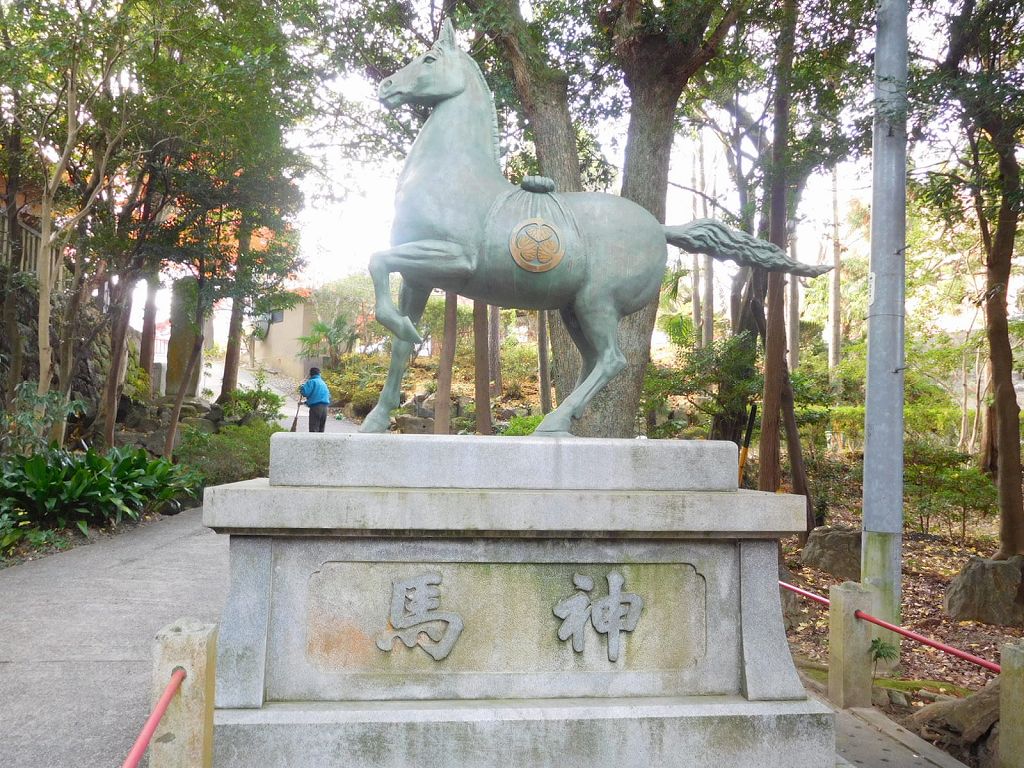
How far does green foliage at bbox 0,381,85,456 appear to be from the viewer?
893 cm

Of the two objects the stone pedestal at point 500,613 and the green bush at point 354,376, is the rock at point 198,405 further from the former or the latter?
the stone pedestal at point 500,613

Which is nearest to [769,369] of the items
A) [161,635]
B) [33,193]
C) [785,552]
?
[785,552]

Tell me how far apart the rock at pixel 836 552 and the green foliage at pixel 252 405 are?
12761 millimetres

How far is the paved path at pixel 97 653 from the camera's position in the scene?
140 inches

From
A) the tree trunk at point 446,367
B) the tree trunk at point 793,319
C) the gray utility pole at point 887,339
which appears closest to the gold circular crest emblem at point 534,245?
the gray utility pole at point 887,339

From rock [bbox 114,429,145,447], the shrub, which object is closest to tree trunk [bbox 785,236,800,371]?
the shrub

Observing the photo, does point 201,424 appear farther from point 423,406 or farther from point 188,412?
point 423,406

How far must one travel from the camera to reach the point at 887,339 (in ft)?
19.0

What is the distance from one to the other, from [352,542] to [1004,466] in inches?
305

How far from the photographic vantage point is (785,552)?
1028 cm

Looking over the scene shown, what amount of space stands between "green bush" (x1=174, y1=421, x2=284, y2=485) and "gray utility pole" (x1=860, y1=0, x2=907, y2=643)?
9369mm

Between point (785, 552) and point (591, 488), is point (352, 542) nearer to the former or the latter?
point (591, 488)

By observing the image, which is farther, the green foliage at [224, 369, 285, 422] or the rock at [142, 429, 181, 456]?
the green foliage at [224, 369, 285, 422]

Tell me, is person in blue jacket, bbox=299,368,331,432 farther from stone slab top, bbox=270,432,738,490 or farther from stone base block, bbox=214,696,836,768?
stone base block, bbox=214,696,836,768
